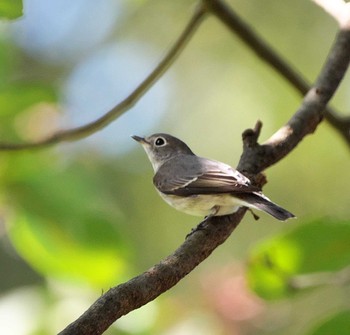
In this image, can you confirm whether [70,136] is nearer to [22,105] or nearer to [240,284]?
[22,105]

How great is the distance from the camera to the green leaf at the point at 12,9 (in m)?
1.46

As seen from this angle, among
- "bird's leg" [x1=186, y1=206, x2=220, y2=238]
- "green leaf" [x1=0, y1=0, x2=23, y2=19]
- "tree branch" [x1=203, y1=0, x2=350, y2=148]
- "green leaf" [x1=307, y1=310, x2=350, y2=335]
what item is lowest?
"green leaf" [x1=307, y1=310, x2=350, y2=335]

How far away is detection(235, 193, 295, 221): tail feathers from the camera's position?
2.76 meters

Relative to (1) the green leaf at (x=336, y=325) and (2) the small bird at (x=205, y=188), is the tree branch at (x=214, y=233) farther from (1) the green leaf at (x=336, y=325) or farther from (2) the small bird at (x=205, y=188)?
(1) the green leaf at (x=336, y=325)

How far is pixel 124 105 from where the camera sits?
3072 millimetres

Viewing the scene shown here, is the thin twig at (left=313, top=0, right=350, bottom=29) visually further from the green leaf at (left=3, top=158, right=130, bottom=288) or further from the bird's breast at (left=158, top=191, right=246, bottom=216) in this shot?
the green leaf at (left=3, top=158, right=130, bottom=288)

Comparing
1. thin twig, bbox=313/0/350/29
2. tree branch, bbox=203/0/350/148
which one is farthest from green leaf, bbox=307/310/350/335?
tree branch, bbox=203/0/350/148

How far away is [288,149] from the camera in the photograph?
9.16 ft

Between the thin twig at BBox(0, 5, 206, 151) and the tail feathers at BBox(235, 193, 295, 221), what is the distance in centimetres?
58

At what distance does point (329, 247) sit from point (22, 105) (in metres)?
1.07

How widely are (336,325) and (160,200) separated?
5077 mm

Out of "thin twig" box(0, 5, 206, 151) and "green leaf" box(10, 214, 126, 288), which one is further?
"thin twig" box(0, 5, 206, 151)

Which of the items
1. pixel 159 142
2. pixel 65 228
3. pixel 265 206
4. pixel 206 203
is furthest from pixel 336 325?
pixel 159 142

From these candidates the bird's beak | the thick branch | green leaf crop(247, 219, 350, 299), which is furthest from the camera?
the bird's beak
